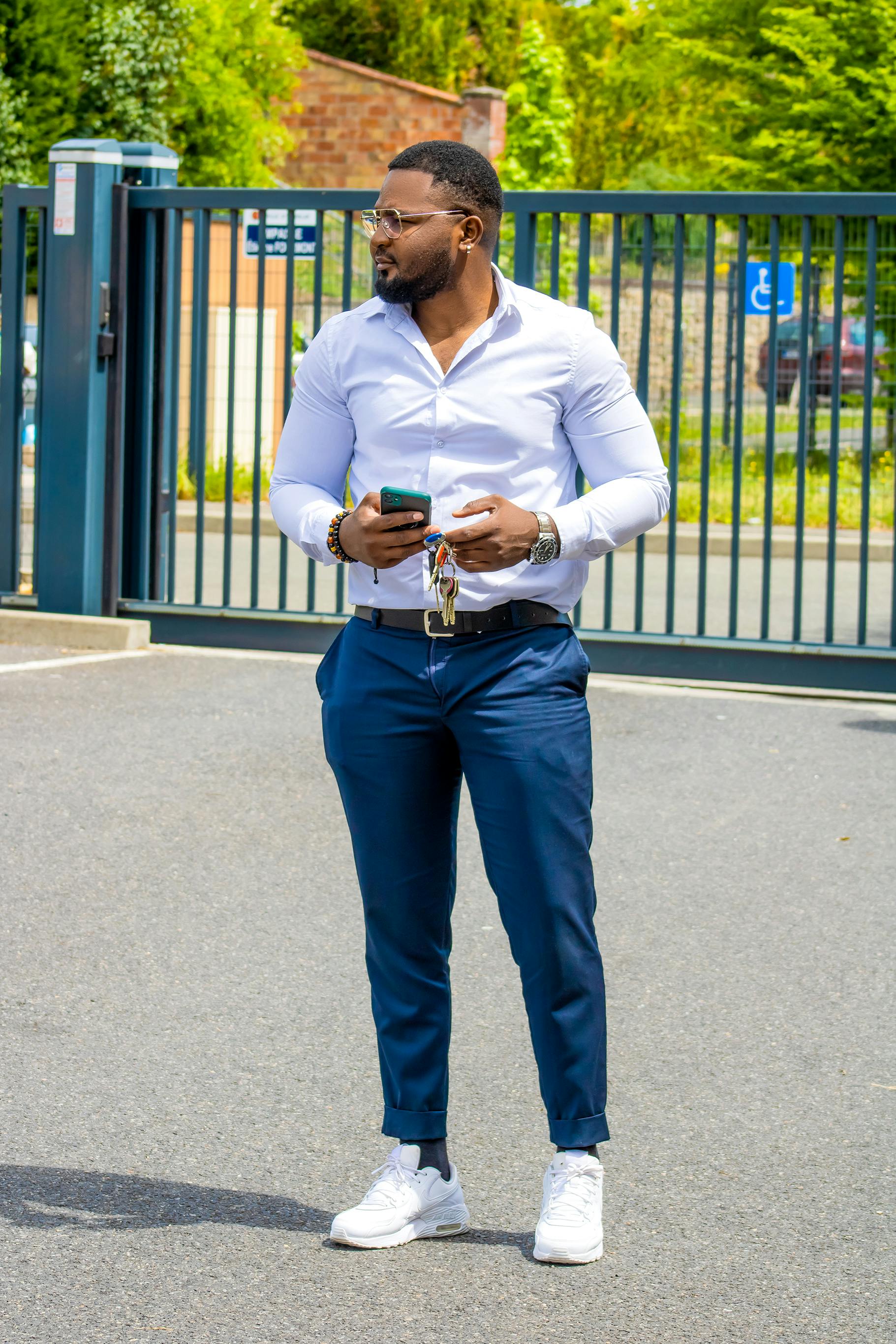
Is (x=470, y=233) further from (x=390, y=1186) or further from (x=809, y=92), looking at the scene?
(x=809, y=92)

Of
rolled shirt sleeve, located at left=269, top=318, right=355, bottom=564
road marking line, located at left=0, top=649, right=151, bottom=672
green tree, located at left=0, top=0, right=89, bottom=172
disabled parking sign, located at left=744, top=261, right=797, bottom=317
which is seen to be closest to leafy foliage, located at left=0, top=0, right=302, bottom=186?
green tree, located at left=0, top=0, right=89, bottom=172

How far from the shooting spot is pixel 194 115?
3147 cm

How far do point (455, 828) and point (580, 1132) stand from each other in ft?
1.86

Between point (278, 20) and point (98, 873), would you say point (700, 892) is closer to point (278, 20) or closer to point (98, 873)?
point (98, 873)

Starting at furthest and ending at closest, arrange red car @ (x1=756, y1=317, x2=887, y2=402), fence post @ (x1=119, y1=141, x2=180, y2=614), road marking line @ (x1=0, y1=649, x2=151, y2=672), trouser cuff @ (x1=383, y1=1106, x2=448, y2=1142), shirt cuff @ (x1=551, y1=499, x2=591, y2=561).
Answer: red car @ (x1=756, y1=317, x2=887, y2=402) → fence post @ (x1=119, y1=141, x2=180, y2=614) → road marking line @ (x1=0, y1=649, x2=151, y2=672) → trouser cuff @ (x1=383, y1=1106, x2=448, y2=1142) → shirt cuff @ (x1=551, y1=499, x2=591, y2=561)

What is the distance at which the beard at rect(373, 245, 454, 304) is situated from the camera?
3125mm

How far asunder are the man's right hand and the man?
12mm

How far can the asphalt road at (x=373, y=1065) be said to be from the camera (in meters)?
3.04

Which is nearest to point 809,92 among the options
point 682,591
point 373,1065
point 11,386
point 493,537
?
point 682,591

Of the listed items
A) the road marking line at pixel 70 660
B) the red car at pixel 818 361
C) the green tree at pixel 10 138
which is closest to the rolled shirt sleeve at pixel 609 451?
the road marking line at pixel 70 660

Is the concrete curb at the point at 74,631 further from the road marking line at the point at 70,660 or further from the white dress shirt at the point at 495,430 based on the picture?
the white dress shirt at the point at 495,430

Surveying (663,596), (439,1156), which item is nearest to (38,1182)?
→ (439,1156)

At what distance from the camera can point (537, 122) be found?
34.7 metres

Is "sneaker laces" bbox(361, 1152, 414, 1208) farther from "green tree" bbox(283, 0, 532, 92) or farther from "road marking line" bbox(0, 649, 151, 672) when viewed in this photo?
"green tree" bbox(283, 0, 532, 92)
